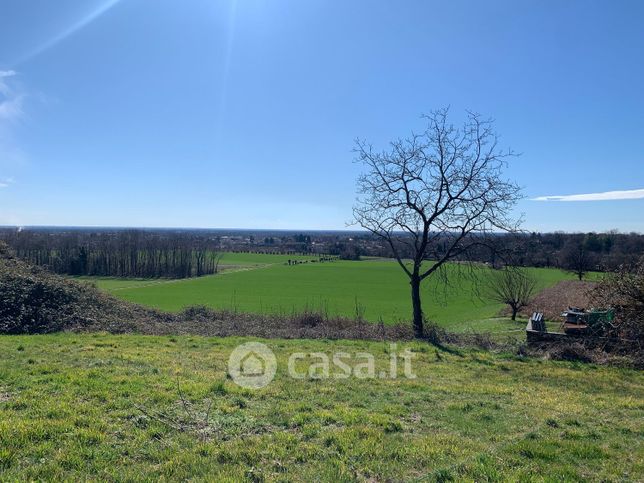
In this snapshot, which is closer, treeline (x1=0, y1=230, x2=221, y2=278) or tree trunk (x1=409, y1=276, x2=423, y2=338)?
tree trunk (x1=409, y1=276, x2=423, y2=338)

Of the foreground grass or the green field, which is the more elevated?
the foreground grass

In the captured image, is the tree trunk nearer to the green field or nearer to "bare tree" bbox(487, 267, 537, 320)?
the green field

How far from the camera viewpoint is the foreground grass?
4172 millimetres

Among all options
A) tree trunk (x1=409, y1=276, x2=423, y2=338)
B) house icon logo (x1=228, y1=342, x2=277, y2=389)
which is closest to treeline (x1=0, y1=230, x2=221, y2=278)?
tree trunk (x1=409, y1=276, x2=423, y2=338)

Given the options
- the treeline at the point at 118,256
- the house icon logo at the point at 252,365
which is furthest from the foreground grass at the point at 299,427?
the treeline at the point at 118,256

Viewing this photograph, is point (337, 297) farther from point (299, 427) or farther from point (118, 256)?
point (118, 256)

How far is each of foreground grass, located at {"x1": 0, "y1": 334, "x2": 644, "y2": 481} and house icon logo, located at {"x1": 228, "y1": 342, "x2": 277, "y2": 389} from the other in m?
0.32

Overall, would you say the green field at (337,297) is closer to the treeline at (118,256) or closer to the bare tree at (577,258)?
the bare tree at (577,258)

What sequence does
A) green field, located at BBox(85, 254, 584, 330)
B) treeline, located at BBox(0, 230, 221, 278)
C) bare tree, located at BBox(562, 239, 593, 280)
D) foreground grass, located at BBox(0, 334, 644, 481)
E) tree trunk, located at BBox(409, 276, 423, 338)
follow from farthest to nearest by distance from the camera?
1. treeline, located at BBox(0, 230, 221, 278)
2. bare tree, located at BBox(562, 239, 593, 280)
3. green field, located at BBox(85, 254, 584, 330)
4. tree trunk, located at BBox(409, 276, 423, 338)
5. foreground grass, located at BBox(0, 334, 644, 481)

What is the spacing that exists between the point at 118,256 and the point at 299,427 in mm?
96498

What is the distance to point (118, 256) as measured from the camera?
9106cm

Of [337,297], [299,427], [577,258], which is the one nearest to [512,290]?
[337,297]

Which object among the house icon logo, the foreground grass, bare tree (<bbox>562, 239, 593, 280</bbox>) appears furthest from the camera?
bare tree (<bbox>562, 239, 593, 280</bbox>)

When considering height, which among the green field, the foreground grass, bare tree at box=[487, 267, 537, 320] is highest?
the foreground grass
